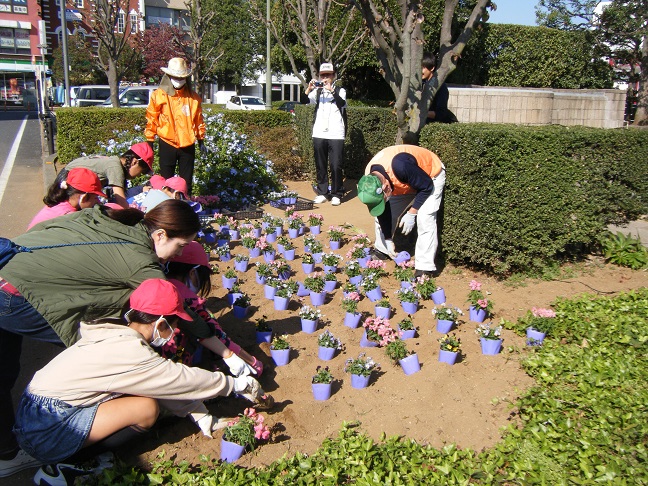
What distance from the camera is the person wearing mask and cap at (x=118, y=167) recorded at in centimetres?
546

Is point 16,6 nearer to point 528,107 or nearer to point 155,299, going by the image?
point 528,107

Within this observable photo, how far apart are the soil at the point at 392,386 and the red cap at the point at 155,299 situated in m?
0.89

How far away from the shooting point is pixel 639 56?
1731cm

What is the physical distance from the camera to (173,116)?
683 cm

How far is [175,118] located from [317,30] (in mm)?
5271

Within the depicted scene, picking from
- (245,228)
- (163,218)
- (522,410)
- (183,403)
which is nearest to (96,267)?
(163,218)

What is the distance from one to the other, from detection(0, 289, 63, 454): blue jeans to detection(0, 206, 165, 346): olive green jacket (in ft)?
0.34

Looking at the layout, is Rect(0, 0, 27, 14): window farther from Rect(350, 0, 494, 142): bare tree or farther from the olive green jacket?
the olive green jacket

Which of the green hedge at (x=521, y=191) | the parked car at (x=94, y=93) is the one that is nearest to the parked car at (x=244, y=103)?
the parked car at (x=94, y=93)

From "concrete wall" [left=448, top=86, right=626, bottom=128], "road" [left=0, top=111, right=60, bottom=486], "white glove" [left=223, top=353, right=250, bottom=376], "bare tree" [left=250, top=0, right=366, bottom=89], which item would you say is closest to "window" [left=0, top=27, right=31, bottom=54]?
"road" [left=0, top=111, right=60, bottom=486]

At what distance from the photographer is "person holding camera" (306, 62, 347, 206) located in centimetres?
815

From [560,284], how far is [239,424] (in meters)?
3.52

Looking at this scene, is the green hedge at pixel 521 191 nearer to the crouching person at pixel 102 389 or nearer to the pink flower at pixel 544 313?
the pink flower at pixel 544 313

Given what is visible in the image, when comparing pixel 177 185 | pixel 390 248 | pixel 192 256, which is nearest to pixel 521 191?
pixel 390 248
